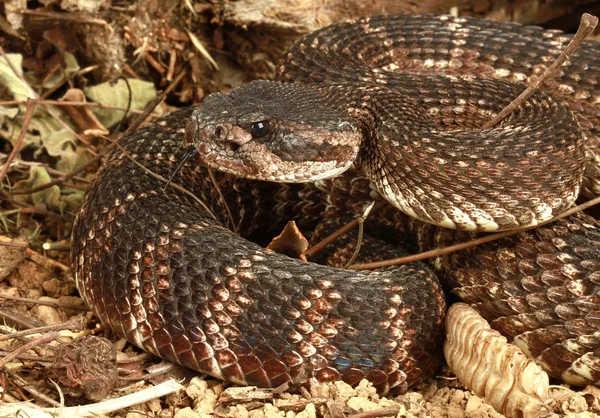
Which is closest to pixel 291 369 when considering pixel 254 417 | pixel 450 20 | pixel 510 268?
pixel 254 417

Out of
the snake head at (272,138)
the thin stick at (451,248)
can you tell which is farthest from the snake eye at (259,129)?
the thin stick at (451,248)

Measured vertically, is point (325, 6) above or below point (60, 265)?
above

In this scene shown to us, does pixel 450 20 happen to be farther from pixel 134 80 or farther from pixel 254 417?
pixel 254 417

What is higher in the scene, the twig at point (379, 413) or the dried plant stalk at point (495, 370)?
the dried plant stalk at point (495, 370)

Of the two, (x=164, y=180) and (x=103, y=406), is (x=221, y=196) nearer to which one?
(x=164, y=180)

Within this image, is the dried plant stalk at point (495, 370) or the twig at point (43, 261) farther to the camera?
the twig at point (43, 261)

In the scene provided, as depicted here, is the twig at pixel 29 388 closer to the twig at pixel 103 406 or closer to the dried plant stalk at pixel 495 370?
the twig at pixel 103 406

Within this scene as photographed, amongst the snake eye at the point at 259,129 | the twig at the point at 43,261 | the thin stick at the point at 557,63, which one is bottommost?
the twig at the point at 43,261
